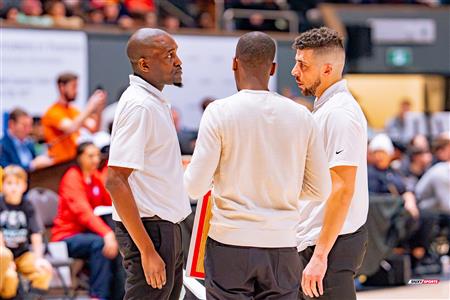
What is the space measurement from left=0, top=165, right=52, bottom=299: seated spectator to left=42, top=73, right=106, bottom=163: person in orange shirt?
5.97 feet

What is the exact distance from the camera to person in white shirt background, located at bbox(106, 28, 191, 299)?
4.07 m

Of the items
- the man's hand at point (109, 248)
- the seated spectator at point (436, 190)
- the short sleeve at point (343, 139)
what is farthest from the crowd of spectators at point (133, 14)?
the short sleeve at point (343, 139)

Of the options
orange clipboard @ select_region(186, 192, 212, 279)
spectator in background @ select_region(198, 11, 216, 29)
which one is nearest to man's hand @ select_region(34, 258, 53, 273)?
orange clipboard @ select_region(186, 192, 212, 279)

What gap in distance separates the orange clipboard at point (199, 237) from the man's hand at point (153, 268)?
0.25 metres

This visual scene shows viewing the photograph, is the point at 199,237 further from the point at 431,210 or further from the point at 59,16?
the point at 59,16

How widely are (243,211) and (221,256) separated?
0.22 metres

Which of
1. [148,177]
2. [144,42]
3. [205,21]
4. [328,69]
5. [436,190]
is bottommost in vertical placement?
[436,190]

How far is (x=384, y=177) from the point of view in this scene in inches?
447

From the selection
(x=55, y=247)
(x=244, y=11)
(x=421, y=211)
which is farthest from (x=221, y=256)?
(x=244, y=11)

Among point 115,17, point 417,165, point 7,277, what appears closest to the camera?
point 7,277

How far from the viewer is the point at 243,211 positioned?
392cm

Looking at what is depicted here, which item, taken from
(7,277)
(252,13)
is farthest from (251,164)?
(252,13)

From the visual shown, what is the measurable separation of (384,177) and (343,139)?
713cm

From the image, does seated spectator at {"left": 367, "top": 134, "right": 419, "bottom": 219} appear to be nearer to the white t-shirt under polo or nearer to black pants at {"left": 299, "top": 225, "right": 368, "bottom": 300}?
black pants at {"left": 299, "top": 225, "right": 368, "bottom": 300}
